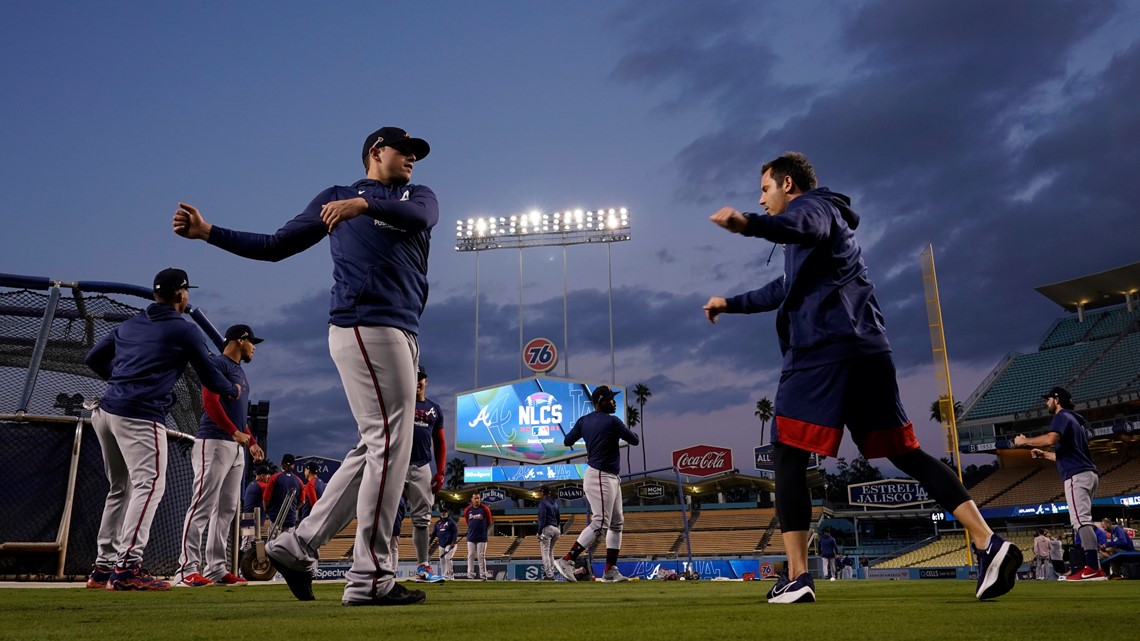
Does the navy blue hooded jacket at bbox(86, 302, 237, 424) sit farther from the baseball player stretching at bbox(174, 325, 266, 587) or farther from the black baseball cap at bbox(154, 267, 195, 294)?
the baseball player stretching at bbox(174, 325, 266, 587)

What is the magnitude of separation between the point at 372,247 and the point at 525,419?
36294mm

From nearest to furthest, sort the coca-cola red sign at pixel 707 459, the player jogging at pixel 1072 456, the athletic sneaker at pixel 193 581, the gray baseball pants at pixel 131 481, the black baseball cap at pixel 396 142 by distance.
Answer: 1. the black baseball cap at pixel 396 142
2. the gray baseball pants at pixel 131 481
3. the athletic sneaker at pixel 193 581
4. the player jogging at pixel 1072 456
5. the coca-cola red sign at pixel 707 459

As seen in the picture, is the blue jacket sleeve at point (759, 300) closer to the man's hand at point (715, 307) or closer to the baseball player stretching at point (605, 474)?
the man's hand at point (715, 307)

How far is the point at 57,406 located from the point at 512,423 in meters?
33.0

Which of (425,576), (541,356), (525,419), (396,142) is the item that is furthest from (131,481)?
(541,356)

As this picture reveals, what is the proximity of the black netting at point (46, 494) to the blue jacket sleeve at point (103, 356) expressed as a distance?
3.26 feet

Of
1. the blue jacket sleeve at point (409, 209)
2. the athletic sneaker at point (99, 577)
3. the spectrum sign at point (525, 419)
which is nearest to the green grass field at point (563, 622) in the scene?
the blue jacket sleeve at point (409, 209)

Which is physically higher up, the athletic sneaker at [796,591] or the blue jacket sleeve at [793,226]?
the blue jacket sleeve at [793,226]

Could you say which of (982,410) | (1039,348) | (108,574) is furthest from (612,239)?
(108,574)

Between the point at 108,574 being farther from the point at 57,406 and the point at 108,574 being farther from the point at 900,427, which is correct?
the point at 900,427

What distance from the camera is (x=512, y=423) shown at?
39.7 meters

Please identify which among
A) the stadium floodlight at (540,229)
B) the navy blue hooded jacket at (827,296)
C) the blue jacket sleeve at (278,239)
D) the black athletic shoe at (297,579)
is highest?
the stadium floodlight at (540,229)

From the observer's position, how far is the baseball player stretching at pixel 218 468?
661 centimetres

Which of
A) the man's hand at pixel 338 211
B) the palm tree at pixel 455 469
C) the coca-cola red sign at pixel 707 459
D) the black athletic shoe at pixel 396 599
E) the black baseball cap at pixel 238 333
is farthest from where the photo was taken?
the palm tree at pixel 455 469
